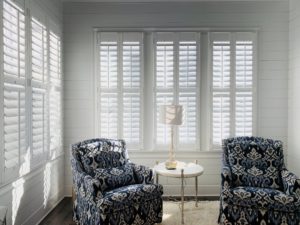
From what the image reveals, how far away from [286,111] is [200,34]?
1.78 metres

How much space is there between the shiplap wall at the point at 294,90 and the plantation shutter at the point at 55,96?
3.46m

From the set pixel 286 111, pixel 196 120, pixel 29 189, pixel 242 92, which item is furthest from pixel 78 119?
pixel 286 111

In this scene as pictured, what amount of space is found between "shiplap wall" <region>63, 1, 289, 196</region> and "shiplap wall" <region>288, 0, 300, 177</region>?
95 millimetres

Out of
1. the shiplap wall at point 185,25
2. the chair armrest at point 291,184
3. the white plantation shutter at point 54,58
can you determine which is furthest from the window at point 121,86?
the chair armrest at point 291,184

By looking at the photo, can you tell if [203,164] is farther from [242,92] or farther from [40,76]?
[40,76]

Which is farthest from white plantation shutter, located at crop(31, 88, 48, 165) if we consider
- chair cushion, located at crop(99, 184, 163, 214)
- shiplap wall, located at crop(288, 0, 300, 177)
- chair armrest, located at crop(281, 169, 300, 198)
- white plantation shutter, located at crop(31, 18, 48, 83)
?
shiplap wall, located at crop(288, 0, 300, 177)

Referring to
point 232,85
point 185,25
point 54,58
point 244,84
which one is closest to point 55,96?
point 54,58

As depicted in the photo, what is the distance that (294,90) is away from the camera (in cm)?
404

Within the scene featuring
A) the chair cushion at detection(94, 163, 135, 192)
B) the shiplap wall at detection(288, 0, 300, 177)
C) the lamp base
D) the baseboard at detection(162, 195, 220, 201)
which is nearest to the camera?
the chair cushion at detection(94, 163, 135, 192)

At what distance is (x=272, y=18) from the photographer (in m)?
4.20

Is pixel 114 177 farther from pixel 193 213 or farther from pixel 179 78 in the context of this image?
pixel 179 78

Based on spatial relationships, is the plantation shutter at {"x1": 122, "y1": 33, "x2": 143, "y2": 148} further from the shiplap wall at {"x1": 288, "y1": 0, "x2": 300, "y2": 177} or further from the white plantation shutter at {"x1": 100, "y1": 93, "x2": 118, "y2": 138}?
the shiplap wall at {"x1": 288, "y1": 0, "x2": 300, "y2": 177}

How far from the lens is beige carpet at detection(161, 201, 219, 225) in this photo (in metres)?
3.33

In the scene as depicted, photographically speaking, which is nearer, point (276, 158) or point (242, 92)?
point (276, 158)
